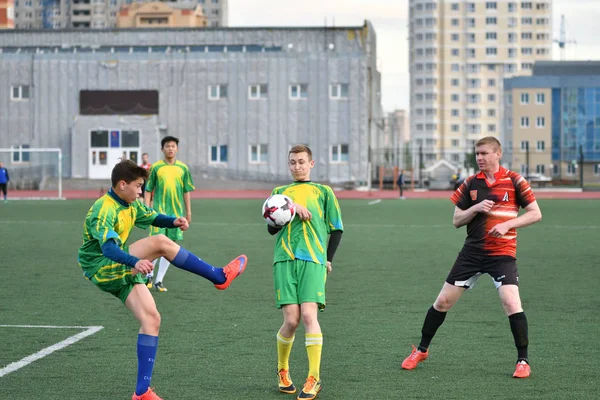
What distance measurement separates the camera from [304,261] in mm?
7062

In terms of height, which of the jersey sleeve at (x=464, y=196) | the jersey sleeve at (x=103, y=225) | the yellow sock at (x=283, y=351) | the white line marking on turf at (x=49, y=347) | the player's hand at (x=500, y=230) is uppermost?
the jersey sleeve at (x=464, y=196)

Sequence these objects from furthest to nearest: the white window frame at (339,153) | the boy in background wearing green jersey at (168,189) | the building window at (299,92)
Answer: the building window at (299,92)
the white window frame at (339,153)
the boy in background wearing green jersey at (168,189)

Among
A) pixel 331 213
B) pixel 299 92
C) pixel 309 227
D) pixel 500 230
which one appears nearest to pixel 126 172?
pixel 309 227

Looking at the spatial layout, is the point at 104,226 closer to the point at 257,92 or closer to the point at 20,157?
the point at 257,92

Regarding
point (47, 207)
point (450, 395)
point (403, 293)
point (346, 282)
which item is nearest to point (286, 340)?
point (450, 395)

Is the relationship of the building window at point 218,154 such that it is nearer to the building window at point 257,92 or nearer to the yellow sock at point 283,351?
the building window at point 257,92

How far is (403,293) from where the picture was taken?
12.9m

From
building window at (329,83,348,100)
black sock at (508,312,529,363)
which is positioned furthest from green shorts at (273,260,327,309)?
building window at (329,83,348,100)

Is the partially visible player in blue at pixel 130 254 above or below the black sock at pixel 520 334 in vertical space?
above

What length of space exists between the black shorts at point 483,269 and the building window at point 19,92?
203ft

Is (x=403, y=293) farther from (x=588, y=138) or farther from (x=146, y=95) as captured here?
(x=588, y=138)

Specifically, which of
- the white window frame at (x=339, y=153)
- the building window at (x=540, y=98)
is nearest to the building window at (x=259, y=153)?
the white window frame at (x=339, y=153)

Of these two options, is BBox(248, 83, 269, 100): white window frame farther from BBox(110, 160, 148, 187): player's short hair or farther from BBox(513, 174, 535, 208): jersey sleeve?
BBox(110, 160, 148, 187): player's short hair

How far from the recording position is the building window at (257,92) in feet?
218
